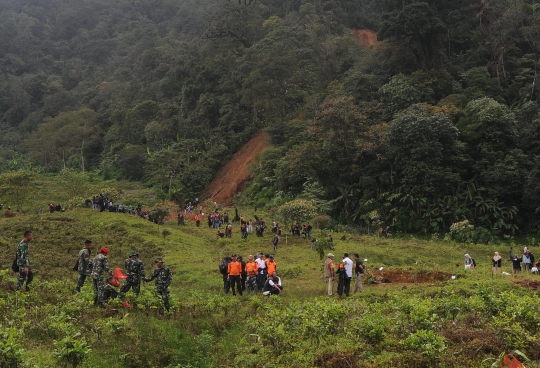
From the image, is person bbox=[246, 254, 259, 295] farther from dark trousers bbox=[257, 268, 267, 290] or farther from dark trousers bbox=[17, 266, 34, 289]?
dark trousers bbox=[17, 266, 34, 289]

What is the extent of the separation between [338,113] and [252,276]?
21.4m

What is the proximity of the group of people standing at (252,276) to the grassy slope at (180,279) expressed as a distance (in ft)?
1.70

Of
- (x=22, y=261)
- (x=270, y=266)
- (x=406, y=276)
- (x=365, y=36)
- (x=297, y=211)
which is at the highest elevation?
(x=365, y=36)

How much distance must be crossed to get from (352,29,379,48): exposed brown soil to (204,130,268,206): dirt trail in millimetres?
21785

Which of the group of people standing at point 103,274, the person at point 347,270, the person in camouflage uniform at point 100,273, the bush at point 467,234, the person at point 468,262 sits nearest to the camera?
the person in camouflage uniform at point 100,273

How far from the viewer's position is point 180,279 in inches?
684

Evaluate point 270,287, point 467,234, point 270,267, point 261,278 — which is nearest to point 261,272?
point 261,278

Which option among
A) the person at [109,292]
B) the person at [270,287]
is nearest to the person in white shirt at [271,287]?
the person at [270,287]

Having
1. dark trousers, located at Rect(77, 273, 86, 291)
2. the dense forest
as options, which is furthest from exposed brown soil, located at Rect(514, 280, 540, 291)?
the dense forest

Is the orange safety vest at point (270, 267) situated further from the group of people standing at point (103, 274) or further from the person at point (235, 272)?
the group of people standing at point (103, 274)

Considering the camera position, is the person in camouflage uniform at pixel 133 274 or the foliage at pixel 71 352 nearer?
the foliage at pixel 71 352

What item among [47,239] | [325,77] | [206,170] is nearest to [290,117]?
[325,77]

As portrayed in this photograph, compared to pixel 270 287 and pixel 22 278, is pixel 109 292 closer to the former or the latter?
pixel 22 278

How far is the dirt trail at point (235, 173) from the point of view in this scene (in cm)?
4359
